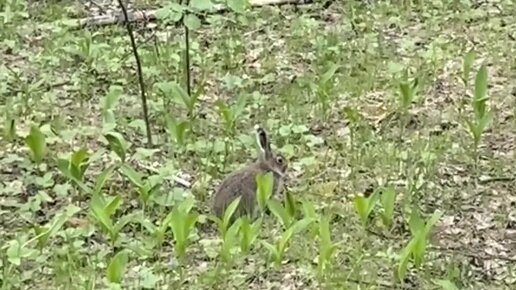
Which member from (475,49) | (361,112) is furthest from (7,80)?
(475,49)

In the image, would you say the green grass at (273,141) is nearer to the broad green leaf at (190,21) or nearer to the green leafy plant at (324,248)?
the green leafy plant at (324,248)

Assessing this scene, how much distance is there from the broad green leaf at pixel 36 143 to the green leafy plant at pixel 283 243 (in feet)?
5.54

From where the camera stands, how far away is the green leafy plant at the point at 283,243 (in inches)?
215

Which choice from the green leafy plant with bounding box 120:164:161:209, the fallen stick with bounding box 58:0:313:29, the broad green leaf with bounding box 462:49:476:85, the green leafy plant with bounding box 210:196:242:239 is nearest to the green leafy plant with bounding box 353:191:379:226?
the green leafy plant with bounding box 210:196:242:239

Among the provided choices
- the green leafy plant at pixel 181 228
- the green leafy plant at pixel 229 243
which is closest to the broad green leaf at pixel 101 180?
the green leafy plant at pixel 181 228

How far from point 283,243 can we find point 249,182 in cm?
65

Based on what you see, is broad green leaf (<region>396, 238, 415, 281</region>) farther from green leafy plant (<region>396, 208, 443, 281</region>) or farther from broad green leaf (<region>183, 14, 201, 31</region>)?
broad green leaf (<region>183, 14, 201, 31</region>)

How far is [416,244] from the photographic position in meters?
5.37

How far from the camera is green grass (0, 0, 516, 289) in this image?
5578 mm

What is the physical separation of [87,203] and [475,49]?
3.53 m

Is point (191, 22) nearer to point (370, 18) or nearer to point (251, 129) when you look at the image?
point (251, 129)

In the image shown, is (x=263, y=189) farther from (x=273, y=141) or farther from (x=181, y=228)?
(x=273, y=141)

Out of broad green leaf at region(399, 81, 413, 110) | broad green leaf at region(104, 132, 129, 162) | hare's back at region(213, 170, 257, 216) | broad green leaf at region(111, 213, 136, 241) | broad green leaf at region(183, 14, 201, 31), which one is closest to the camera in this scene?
broad green leaf at region(111, 213, 136, 241)

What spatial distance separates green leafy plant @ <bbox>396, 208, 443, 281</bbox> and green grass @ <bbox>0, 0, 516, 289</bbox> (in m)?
0.02
